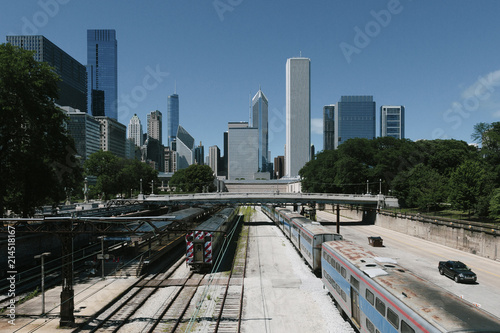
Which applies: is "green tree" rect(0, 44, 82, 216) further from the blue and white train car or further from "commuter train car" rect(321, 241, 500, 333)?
"commuter train car" rect(321, 241, 500, 333)

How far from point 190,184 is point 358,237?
272ft

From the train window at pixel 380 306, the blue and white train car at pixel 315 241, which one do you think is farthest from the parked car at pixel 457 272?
the train window at pixel 380 306

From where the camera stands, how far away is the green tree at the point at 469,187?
126 feet

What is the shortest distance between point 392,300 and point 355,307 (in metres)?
4.07

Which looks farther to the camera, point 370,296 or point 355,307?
point 355,307

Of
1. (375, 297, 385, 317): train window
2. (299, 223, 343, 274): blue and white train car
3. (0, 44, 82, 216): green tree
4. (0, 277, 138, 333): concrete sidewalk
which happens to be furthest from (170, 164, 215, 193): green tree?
(375, 297, 385, 317): train window

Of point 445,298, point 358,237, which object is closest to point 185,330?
point 445,298

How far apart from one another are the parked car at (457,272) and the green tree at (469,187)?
17.6 metres

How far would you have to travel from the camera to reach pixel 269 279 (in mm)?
24312

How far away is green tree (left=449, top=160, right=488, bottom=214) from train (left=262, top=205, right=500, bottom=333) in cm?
3007

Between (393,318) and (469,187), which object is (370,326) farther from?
(469,187)

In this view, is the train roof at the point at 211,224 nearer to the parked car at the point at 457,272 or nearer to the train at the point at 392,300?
the train at the point at 392,300

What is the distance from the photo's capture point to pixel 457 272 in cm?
2389

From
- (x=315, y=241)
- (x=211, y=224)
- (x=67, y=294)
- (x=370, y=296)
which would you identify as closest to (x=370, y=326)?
(x=370, y=296)
